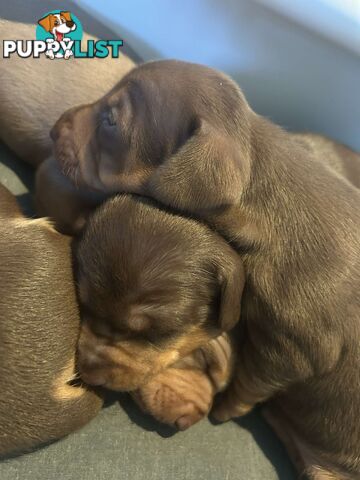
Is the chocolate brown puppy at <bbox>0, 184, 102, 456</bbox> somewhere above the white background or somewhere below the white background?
below

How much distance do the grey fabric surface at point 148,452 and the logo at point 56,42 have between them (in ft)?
1.76

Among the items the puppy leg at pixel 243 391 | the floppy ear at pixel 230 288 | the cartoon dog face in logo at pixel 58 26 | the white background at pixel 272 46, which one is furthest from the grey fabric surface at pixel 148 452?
the white background at pixel 272 46

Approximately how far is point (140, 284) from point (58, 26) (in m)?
1.27

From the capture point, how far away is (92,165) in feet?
6.72

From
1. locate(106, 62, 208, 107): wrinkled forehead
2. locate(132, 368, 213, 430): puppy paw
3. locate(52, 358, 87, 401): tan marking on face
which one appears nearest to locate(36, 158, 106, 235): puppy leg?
locate(106, 62, 208, 107): wrinkled forehead

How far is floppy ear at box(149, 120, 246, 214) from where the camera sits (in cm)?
172

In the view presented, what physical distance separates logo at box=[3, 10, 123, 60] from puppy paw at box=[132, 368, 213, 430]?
1348 millimetres

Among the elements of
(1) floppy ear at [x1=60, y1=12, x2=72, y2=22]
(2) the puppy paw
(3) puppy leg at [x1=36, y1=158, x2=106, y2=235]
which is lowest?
(2) the puppy paw

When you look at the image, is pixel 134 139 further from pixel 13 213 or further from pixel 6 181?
pixel 6 181

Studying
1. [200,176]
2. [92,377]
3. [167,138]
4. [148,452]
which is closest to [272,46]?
[167,138]

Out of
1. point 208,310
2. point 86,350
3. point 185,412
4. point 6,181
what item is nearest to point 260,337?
point 208,310

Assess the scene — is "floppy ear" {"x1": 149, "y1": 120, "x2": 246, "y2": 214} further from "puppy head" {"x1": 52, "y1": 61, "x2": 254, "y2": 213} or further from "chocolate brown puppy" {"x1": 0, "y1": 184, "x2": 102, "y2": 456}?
"chocolate brown puppy" {"x1": 0, "y1": 184, "x2": 102, "y2": 456}

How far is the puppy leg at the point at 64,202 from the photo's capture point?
2100mm

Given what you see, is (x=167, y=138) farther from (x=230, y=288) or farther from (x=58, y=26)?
(x=58, y=26)
